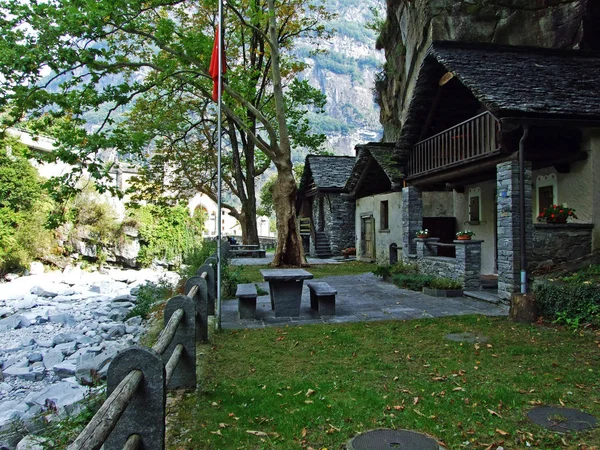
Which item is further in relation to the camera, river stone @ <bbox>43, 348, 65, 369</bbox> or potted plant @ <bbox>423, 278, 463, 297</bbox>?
potted plant @ <bbox>423, 278, 463, 297</bbox>

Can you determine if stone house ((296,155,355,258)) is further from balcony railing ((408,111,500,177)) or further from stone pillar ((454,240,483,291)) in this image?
stone pillar ((454,240,483,291))

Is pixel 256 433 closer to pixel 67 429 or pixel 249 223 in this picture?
pixel 67 429

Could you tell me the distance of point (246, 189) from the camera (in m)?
24.2

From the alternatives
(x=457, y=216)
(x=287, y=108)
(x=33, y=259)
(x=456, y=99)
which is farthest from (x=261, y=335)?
(x=287, y=108)

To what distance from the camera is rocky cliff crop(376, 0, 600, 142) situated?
1392 centimetres

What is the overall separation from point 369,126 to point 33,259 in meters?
144

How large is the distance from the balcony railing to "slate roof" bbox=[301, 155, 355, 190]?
11.3 meters

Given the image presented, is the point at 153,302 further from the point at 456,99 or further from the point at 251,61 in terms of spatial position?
the point at 251,61

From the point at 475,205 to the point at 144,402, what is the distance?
12.9 meters

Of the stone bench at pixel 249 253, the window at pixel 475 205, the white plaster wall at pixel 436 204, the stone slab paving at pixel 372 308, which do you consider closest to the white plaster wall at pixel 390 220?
the white plaster wall at pixel 436 204

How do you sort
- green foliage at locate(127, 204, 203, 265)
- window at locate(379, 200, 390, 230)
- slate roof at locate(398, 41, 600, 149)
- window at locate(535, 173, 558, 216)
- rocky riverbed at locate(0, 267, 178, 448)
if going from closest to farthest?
rocky riverbed at locate(0, 267, 178, 448), slate roof at locate(398, 41, 600, 149), window at locate(535, 173, 558, 216), window at locate(379, 200, 390, 230), green foliage at locate(127, 204, 203, 265)

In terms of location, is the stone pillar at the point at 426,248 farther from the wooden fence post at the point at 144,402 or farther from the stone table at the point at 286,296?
the wooden fence post at the point at 144,402

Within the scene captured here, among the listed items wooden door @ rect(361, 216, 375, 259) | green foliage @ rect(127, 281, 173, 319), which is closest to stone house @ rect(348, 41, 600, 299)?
wooden door @ rect(361, 216, 375, 259)

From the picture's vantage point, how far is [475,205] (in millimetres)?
13625
